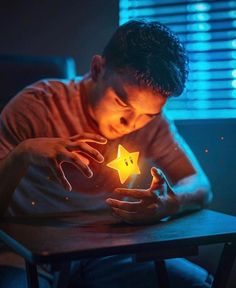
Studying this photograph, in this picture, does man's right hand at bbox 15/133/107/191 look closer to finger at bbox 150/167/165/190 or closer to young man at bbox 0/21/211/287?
young man at bbox 0/21/211/287

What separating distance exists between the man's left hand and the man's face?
0.50ft

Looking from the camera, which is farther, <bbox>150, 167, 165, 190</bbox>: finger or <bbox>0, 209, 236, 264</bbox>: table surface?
<bbox>150, 167, 165, 190</bbox>: finger

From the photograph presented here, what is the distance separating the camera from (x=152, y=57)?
1.12 metres

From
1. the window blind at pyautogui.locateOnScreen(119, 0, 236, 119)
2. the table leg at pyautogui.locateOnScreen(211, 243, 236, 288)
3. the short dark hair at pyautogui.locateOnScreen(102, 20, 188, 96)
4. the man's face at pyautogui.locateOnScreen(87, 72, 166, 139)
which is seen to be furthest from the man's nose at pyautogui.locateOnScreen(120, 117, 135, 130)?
the window blind at pyautogui.locateOnScreen(119, 0, 236, 119)

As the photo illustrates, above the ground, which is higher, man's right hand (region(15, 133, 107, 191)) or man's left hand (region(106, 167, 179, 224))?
man's right hand (region(15, 133, 107, 191))

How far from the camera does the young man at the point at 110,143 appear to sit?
1.08 m

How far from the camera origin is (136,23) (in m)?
1.20

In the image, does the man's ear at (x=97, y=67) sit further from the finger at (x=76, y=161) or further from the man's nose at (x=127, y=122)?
the finger at (x=76, y=161)

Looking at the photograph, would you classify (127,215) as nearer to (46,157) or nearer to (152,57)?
(46,157)

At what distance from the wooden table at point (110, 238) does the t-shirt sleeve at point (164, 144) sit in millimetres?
198

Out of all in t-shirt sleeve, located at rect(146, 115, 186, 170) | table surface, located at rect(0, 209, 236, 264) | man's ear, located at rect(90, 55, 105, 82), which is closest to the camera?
table surface, located at rect(0, 209, 236, 264)

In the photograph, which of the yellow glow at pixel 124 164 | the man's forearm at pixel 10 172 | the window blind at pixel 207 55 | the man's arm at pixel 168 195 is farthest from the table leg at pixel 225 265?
the window blind at pixel 207 55

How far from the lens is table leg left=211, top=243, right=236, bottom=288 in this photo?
3.47 feet

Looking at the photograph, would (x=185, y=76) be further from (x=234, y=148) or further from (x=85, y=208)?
(x=234, y=148)
